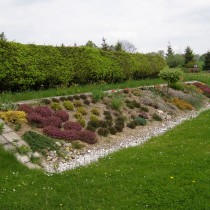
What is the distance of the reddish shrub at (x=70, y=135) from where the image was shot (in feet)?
39.0

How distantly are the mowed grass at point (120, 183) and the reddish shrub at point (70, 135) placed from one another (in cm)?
233

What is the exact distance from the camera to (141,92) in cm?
2089

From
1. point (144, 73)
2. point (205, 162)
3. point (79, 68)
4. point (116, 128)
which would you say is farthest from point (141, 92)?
point (205, 162)

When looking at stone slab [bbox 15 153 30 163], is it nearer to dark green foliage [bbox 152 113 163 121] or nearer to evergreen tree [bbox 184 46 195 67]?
dark green foliage [bbox 152 113 163 121]

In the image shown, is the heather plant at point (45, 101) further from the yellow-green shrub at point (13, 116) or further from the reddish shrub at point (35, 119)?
the yellow-green shrub at point (13, 116)

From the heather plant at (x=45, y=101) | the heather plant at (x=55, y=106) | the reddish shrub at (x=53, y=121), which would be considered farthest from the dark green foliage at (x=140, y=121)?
the reddish shrub at (x=53, y=121)

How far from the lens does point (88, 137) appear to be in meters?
12.4

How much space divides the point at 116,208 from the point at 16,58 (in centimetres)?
1079

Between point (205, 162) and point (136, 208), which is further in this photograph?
point (205, 162)

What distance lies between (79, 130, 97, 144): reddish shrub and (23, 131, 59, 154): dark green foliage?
134 centimetres

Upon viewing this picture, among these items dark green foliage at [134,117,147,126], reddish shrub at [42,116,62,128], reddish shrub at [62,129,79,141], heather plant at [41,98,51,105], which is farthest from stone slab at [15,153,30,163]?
dark green foliage at [134,117,147,126]

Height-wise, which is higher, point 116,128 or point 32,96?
point 32,96

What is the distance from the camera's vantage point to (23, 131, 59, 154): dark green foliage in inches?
409

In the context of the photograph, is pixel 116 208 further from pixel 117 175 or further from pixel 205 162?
pixel 205 162
